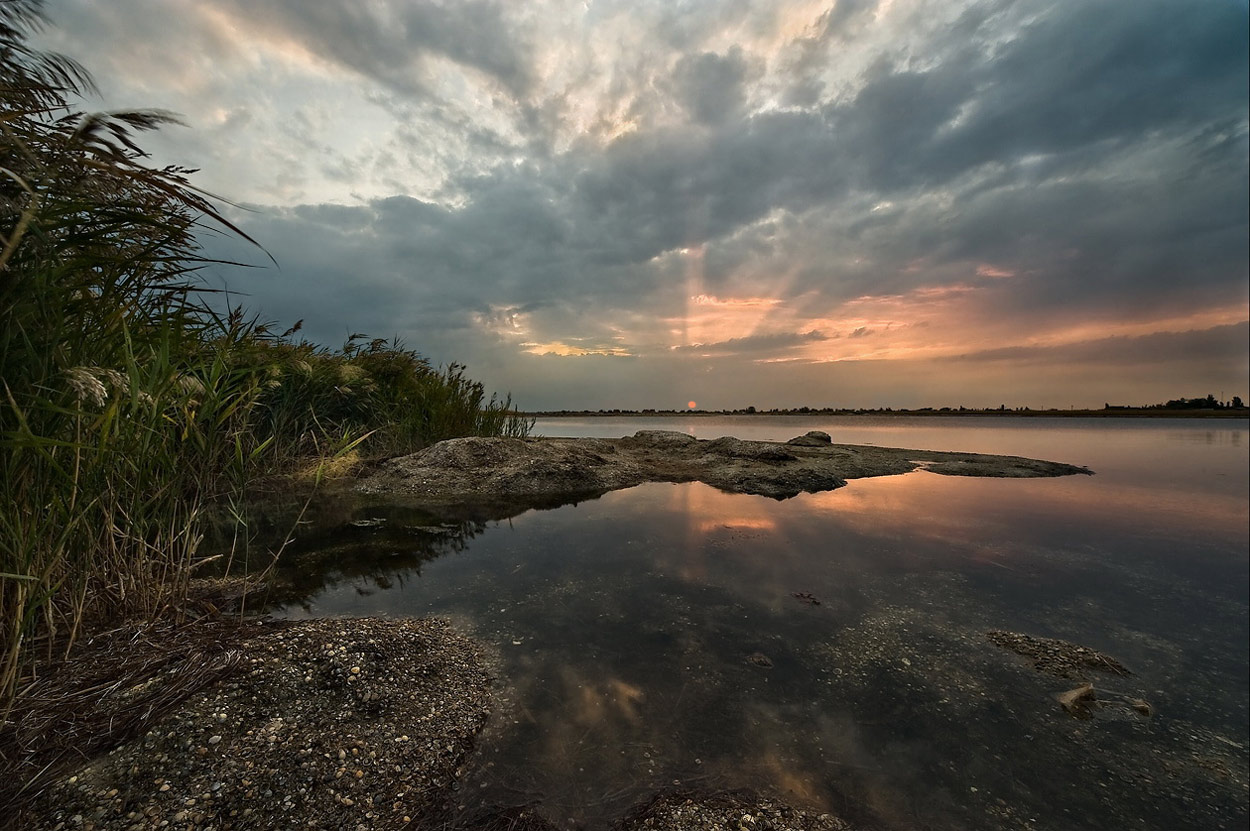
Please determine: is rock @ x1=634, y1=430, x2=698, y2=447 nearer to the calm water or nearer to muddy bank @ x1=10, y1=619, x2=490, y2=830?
the calm water

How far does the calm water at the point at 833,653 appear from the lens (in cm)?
246

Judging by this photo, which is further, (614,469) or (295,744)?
(614,469)

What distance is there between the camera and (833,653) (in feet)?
12.4

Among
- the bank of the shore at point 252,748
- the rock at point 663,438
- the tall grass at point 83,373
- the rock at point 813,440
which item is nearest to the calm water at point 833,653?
the bank of the shore at point 252,748

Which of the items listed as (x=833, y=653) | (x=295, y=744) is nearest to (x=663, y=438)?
(x=833, y=653)

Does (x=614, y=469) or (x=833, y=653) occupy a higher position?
(x=614, y=469)

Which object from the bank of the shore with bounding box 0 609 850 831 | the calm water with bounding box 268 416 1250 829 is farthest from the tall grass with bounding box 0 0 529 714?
the calm water with bounding box 268 416 1250 829

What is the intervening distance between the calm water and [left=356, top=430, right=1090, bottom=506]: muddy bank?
6.72ft

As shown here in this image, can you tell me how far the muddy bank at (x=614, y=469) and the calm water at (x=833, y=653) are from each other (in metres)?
2.05

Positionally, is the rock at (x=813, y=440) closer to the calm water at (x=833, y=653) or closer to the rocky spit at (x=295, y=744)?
the calm water at (x=833, y=653)

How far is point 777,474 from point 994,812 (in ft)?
31.3

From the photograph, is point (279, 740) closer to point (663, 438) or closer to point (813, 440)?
point (663, 438)

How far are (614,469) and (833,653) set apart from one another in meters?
8.79

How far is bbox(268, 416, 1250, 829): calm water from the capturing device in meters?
2.46
